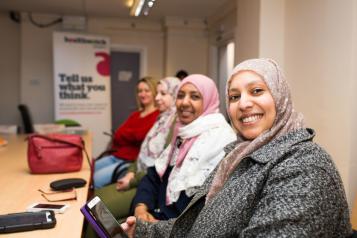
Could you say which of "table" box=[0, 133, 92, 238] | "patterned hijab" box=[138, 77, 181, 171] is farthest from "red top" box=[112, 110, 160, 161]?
"table" box=[0, 133, 92, 238]

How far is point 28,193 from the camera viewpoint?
157 centimetres

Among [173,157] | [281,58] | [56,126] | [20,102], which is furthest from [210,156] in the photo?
[20,102]

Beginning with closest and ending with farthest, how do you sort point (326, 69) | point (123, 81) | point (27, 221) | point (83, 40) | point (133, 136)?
point (27, 221) → point (326, 69) → point (133, 136) → point (83, 40) → point (123, 81)

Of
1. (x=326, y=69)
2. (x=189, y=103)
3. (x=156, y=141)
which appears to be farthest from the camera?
(x=156, y=141)

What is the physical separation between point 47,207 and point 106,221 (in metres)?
0.37

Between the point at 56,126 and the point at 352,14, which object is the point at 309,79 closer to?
the point at 352,14

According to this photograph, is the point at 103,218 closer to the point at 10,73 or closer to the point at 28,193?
the point at 28,193

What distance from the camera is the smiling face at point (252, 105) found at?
1065mm

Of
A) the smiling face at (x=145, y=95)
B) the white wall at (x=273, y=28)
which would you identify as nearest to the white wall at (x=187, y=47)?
the smiling face at (x=145, y=95)

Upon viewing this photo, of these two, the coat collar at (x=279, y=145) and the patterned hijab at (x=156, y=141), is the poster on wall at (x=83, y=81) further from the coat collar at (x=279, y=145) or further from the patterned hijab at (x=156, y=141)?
the coat collar at (x=279, y=145)

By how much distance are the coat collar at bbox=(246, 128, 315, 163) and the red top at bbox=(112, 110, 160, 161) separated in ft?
6.66

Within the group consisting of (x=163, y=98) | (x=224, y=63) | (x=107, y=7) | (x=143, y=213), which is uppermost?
(x=107, y=7)

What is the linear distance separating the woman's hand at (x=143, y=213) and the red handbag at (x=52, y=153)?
0.50 metres

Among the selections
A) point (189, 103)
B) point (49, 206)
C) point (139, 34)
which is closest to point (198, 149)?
point (189, 103)
